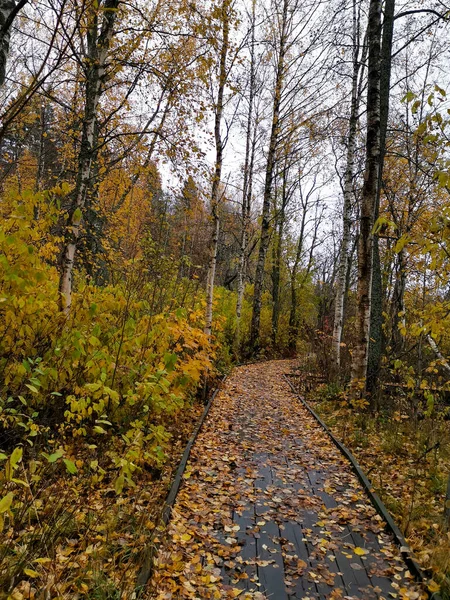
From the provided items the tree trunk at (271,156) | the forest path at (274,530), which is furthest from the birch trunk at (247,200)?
the forest path at (274,530)

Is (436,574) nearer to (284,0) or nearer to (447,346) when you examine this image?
(447,346)

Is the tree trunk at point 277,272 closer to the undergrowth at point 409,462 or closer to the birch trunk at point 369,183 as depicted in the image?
the undergrowth at point 409,462

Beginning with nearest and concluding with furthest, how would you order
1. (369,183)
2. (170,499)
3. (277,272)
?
(170,499), (369,183), (277,272)

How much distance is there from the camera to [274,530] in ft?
12.4

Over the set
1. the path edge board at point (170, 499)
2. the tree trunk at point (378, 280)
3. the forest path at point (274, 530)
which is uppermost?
the tree trunk at point (378, 280)

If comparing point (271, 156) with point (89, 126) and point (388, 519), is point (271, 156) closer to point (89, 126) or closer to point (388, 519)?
point (89, 126)

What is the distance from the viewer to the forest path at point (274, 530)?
299 centimetres

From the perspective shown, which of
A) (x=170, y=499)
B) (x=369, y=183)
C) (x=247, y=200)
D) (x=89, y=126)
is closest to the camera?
(x=170, y=499)

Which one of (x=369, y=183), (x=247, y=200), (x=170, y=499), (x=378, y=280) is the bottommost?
(x=170, y=499)

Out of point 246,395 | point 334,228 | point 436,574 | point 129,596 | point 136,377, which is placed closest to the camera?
point 129,596

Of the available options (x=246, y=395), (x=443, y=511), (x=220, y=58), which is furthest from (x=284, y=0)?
(x=443, y=511)

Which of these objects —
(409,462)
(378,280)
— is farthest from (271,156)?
(409,462)

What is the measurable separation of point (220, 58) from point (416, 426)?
838cm

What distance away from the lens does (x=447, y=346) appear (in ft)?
47.7
